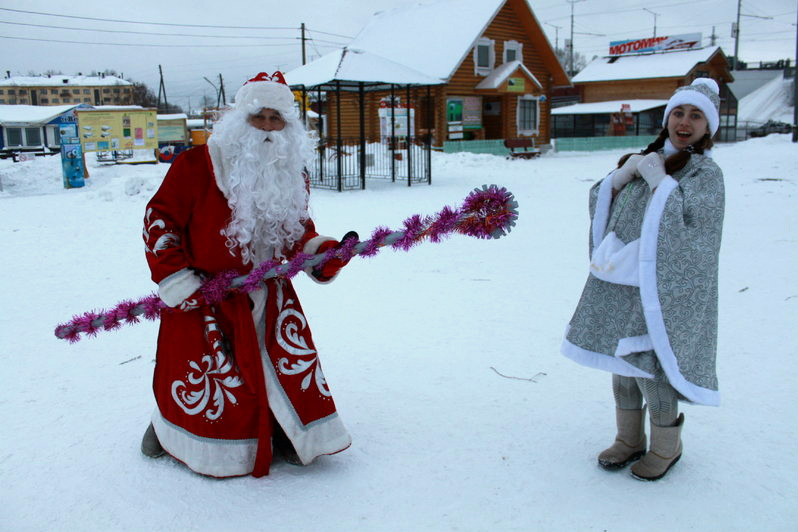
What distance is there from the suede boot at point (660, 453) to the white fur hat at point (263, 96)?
2054mm

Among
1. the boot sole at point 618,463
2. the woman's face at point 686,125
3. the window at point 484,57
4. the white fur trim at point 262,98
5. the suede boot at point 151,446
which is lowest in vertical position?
the boot sole at point 618,463

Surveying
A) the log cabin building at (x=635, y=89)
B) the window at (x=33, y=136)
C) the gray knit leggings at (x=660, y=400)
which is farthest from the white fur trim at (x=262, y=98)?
the log cabin building at (x=635, y=89)

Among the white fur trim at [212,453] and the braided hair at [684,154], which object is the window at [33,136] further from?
the braided hair at [684,154]

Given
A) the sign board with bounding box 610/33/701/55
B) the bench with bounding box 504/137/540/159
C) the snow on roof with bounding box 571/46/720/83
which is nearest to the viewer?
the bench with bounding box 504/137/540/159

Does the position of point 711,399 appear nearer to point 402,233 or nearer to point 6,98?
point 402,233

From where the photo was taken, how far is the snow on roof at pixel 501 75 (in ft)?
80.3

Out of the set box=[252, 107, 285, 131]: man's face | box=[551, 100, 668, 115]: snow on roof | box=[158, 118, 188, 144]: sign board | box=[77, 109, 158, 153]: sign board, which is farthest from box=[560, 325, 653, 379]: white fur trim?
box=[551, 100, 668, 115]: snow on roof

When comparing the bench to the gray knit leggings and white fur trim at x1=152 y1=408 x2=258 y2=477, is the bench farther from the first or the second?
white fur trim at x1=152 y1=408 x2=258 y2=477

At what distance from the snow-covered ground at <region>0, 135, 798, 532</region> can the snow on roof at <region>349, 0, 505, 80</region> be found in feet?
60.8

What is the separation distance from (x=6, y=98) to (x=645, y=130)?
54.2m

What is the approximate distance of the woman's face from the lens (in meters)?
2.46

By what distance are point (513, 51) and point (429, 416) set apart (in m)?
25.7

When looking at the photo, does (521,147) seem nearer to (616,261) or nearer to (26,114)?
(26,114)

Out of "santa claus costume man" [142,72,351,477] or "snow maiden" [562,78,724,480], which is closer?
"snow maiden" [562,78,724,480]
